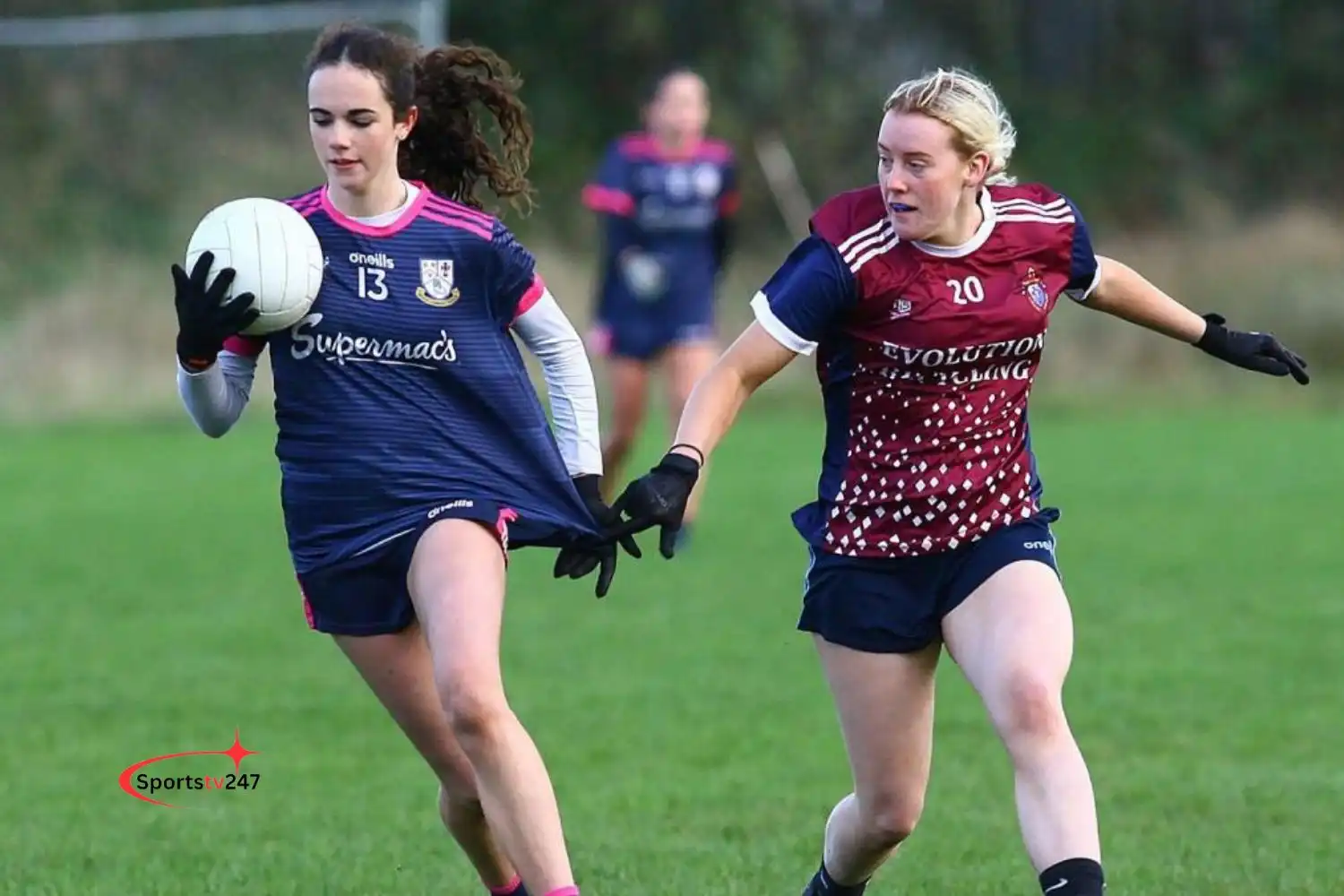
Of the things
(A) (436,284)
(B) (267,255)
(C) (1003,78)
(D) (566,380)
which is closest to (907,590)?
(D) (566,380)

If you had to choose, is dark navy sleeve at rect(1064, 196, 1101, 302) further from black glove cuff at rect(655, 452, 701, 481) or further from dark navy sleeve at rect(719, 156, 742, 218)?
dark navy sleeve at rect(719, 156, 742, 218)

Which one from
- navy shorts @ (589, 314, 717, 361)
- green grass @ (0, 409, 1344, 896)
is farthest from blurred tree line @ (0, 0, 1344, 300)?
green grass @ (0, 409, 1344, 896)

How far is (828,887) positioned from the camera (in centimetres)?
511

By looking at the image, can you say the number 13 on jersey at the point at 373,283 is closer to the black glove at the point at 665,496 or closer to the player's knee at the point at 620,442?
the black glove at the point at 665,496

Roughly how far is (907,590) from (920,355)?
0.47m

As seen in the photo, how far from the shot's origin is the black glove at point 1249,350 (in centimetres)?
517

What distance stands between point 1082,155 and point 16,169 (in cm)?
1492

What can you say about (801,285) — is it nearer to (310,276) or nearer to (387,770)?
(310,276)

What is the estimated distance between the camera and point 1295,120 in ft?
96.8

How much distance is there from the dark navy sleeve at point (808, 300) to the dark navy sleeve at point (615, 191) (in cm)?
810

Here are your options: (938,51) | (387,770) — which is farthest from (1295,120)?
(387,770)

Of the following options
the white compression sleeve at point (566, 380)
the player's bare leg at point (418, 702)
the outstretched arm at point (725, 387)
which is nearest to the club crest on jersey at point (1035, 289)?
the outstretched arm at point (725, 387)
